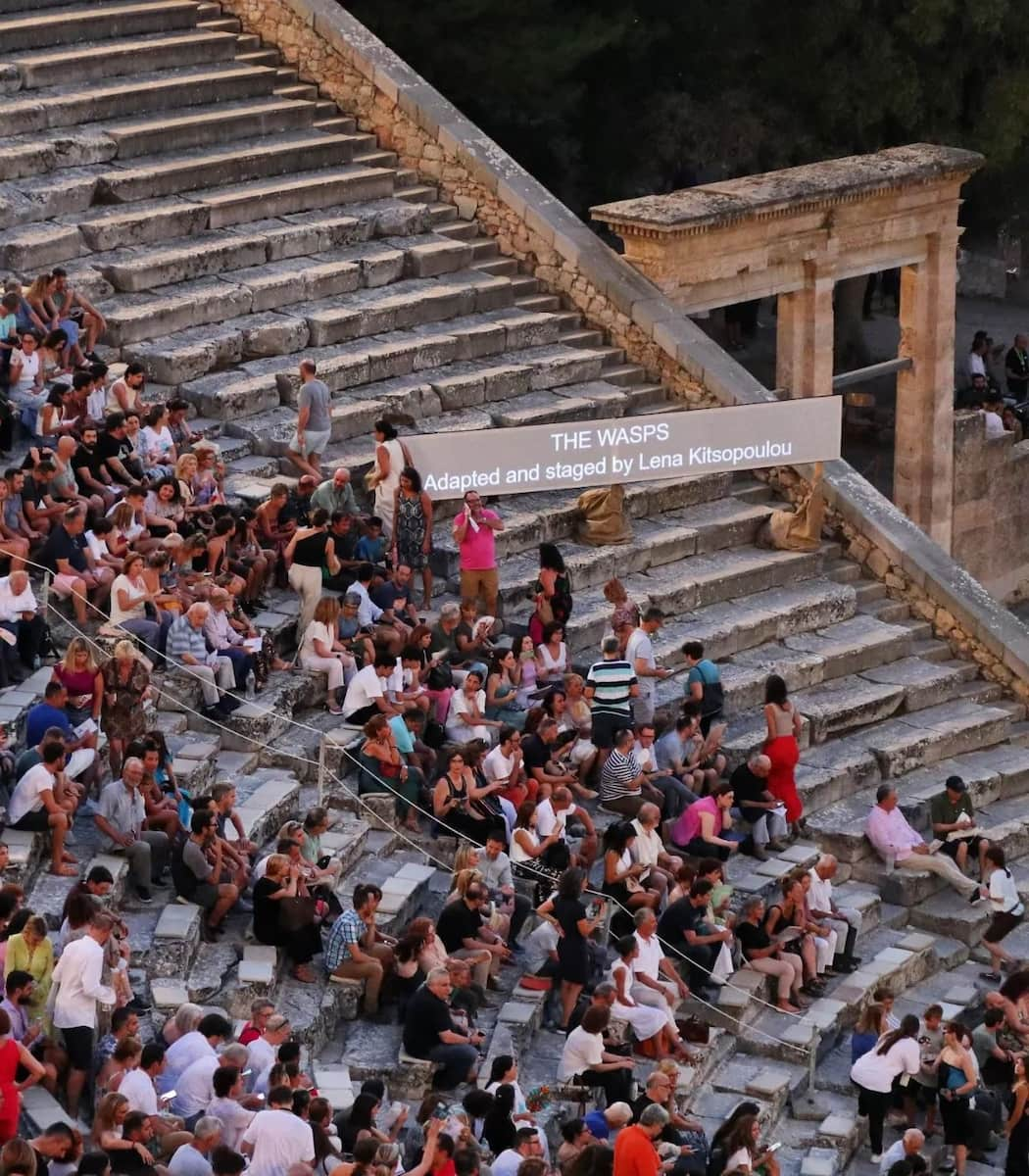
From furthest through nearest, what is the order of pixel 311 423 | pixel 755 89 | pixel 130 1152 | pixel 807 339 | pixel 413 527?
pixel 755 89
pixel 807 339
pixel 311 423
pixel 413 527
pixel 130 1152

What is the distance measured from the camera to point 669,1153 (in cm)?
1805

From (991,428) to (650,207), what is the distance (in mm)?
5692

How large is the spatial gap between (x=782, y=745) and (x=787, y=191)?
7318 mm

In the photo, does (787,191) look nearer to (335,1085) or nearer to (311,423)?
(311,423)

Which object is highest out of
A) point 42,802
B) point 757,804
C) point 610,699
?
point 42,802

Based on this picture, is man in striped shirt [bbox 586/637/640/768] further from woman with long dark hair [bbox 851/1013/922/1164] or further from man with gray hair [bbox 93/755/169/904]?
man with gray hair [bbox 93/755/169/904]

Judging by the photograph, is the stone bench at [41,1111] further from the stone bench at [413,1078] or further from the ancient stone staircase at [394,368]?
the ancient stone staircase at [394,368]

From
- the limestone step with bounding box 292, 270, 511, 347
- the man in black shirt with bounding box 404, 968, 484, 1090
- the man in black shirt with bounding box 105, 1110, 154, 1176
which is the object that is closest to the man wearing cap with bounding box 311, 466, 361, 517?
the limestone step with bounding box 292, 270, 511, 347

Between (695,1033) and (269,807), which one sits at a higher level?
(269,807)

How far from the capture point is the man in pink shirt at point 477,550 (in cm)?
2309

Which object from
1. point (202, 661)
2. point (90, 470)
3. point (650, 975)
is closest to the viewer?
point (650, 975)

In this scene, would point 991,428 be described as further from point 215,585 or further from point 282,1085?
point 282,1085

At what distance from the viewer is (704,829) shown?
22.0m

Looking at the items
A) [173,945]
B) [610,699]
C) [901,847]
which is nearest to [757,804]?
[901,847]
